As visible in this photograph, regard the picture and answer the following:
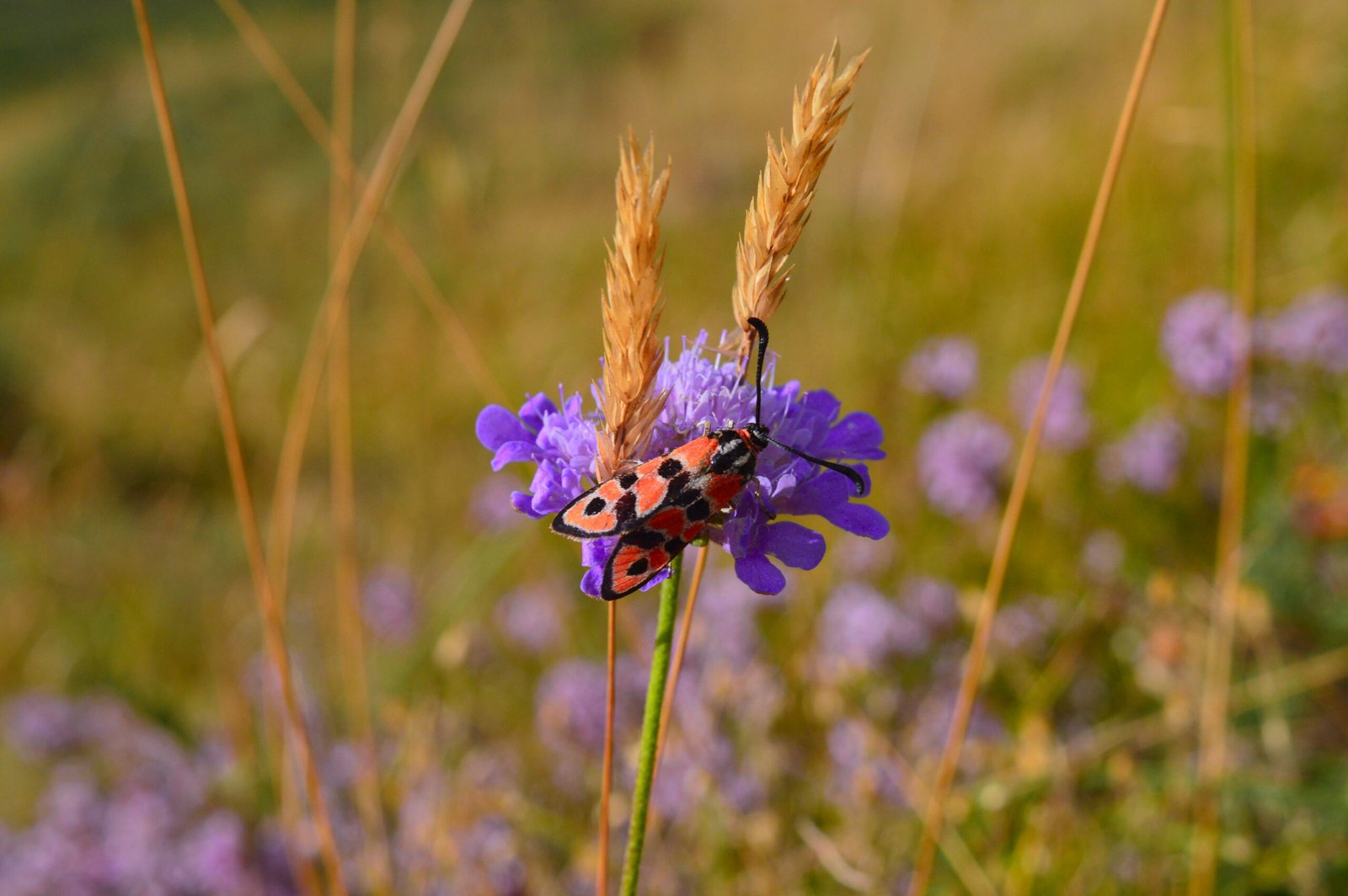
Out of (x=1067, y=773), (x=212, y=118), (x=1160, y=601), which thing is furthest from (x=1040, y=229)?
(x=212, y=118)

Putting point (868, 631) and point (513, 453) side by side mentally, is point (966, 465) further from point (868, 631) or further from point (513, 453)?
point (513, 453)

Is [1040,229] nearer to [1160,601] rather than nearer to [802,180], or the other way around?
[1160,601]

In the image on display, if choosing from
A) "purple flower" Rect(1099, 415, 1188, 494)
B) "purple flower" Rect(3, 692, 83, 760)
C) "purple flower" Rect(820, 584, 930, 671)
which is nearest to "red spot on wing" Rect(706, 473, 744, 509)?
"purple flower" Rect(820, 584, 930, 671)

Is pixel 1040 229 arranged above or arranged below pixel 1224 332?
above

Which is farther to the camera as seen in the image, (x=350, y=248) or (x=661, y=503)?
(x=350, y=248)

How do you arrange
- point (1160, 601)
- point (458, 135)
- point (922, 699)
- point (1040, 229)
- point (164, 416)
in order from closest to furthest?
point (1160, 601), point (922, 699), point (1040, 229), point (164, 416), point (458, 135)

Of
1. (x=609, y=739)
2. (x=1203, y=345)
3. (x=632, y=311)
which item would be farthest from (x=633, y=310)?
(x=1203, y=345)

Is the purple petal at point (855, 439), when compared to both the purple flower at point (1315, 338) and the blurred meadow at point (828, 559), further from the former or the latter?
the purple flower at point (1315, 338)
